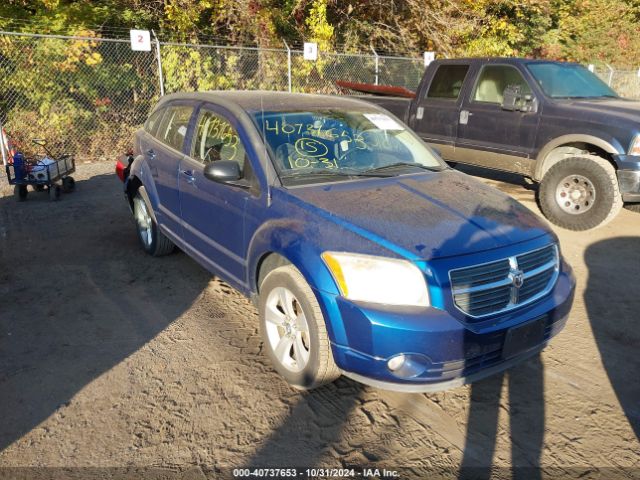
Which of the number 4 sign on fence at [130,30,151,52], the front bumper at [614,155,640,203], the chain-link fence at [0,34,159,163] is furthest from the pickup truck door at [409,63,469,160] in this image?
the chain-link fence at [0,34,159,163]

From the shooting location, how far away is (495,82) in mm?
7070

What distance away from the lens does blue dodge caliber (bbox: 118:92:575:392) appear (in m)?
2.56

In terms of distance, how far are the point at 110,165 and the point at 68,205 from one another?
319 centimetres

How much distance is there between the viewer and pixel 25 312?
13.1 ft

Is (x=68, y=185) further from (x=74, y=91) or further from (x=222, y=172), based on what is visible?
(x=222, y=172)

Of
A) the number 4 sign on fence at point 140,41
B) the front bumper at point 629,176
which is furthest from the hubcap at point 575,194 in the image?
the number 4 sign on fence at point 140,41

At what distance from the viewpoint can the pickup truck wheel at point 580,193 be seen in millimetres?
5855

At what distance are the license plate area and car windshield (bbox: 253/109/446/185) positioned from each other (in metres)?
1.37

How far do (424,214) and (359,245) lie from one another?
0.52m

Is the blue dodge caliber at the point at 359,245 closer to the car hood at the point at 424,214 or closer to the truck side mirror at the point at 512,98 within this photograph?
the car hood at the point at 424,214

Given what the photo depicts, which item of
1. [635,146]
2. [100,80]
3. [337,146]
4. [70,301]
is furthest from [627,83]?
[70,301]

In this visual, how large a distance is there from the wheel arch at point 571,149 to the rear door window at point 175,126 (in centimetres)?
445

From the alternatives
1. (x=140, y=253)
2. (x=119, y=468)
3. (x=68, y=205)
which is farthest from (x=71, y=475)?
(x=68, y=205)

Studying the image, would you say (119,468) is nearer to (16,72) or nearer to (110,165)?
(110,165)
